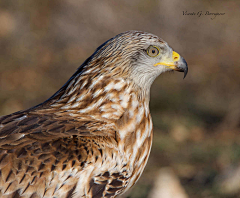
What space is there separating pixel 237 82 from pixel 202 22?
3.31 meters

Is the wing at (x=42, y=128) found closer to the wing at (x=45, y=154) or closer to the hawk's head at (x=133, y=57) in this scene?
the wing at (x=45, y=154)

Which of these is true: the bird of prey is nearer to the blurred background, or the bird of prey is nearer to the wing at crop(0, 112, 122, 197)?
the wing at crop(0, 112, 122, 197)

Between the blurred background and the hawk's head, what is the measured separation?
4.61 m

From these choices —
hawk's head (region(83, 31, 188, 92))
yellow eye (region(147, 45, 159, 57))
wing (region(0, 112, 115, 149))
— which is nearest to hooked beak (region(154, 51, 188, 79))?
hawk's head (region(83, 31, 188, 92))

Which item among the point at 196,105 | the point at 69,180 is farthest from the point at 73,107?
the point at 196,105

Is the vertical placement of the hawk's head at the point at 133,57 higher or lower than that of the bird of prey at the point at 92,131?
higher

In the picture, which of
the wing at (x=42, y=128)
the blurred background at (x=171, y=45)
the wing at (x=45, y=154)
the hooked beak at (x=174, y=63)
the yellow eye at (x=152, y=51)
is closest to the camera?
the wing at (x=45, y=154)

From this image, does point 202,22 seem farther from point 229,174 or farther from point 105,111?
point 105,111

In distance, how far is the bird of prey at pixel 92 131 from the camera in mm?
2734

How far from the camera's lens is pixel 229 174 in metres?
5.88

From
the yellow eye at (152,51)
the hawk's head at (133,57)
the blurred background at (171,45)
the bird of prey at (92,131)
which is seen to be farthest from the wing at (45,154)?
the blurred background at (171,45)

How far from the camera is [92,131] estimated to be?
3012 millimetres

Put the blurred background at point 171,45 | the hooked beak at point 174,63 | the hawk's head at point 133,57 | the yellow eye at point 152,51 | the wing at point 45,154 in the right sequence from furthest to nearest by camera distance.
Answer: the blurred background at point 171,45 < the hooked beak at point 174,63 < the yellow eye at point 152,51 < the hawk's head at point 133,57 < the wing at point 45,154

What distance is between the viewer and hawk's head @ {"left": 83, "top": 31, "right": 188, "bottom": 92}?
11.3ft
